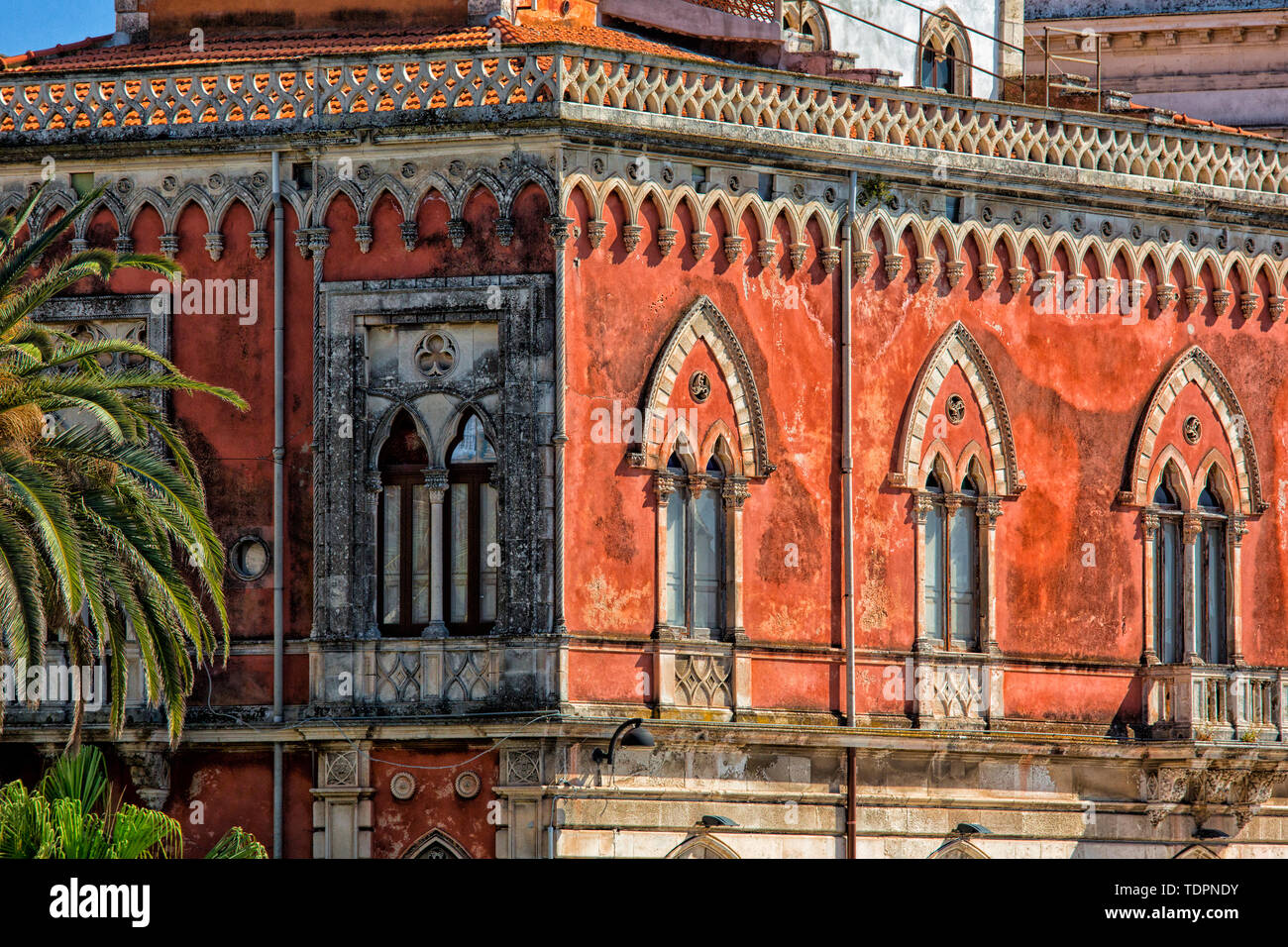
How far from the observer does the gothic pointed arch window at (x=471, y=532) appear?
94.5 feet

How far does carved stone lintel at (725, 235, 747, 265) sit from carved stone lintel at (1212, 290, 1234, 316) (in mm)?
6845

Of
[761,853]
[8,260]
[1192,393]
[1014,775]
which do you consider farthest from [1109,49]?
[8,260]

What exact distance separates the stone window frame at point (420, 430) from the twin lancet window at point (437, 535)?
0.15 metres

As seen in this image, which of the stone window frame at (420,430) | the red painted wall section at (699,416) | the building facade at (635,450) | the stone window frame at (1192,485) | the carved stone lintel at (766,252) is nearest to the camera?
the stone window frame at (420,430)

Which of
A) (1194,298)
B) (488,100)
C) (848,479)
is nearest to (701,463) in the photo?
(848,479)

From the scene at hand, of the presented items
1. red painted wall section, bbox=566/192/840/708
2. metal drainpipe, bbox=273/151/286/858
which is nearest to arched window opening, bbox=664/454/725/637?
red painted wall section, bbox=566/192/840/708

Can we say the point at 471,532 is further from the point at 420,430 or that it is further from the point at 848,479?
the point at 848,479

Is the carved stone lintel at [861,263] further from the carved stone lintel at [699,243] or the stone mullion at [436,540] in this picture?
the stone mullion at [436,540]

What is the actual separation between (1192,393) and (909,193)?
184 inches

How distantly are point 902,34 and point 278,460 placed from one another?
12264 mm

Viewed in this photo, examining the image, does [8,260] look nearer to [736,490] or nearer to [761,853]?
[736,490]

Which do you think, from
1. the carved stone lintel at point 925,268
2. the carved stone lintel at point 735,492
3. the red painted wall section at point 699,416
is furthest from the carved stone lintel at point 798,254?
the carved stone lintel at point 735,492

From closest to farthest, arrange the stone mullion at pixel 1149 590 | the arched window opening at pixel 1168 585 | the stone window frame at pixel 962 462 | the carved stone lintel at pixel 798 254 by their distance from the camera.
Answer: the carved stone lintel at pixel 798 254, the stone window frame at pixel 962 462, the stone mullion at pixel 1149 590, the arched window opening at pixel 1168 585

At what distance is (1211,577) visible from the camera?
33438 mm
